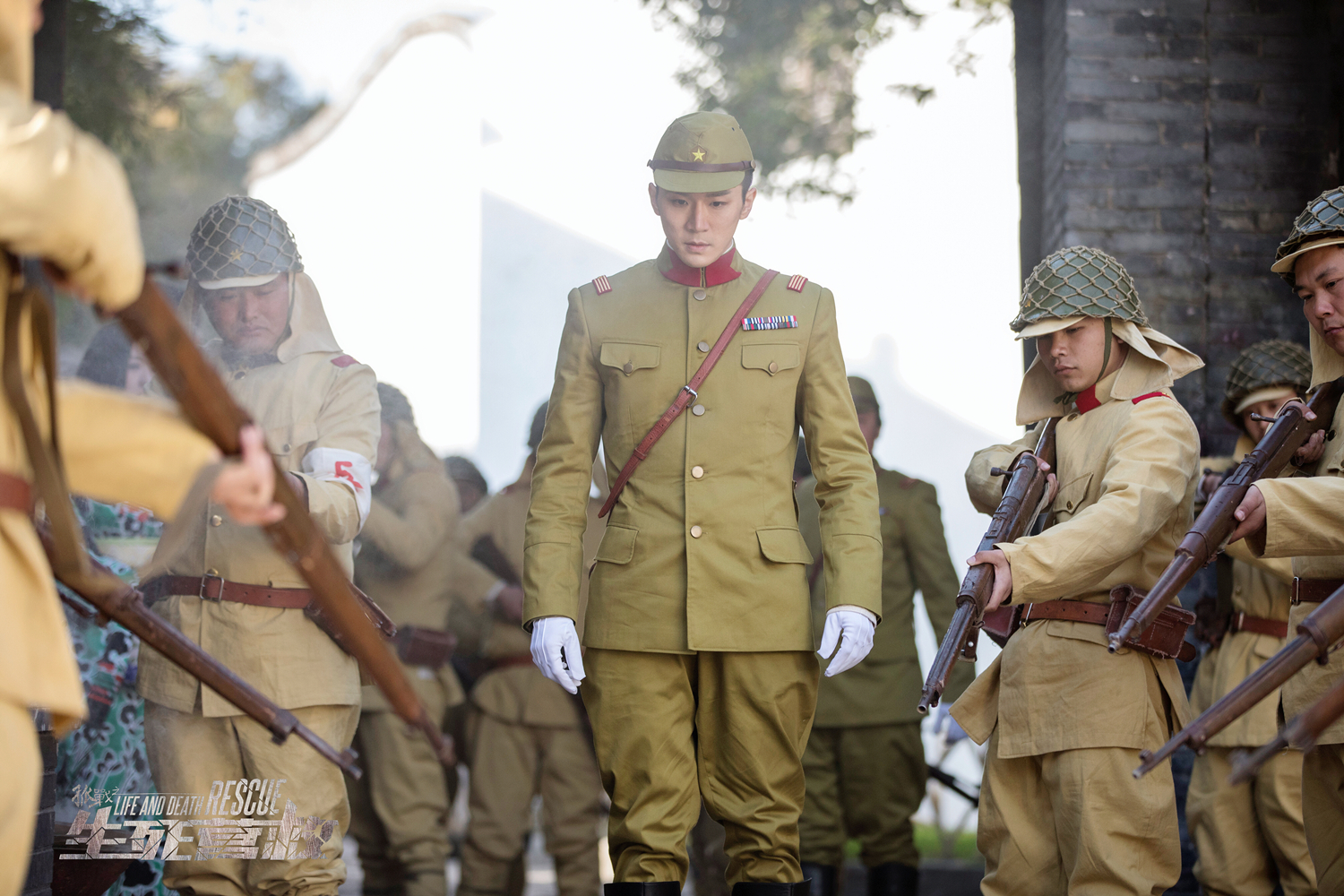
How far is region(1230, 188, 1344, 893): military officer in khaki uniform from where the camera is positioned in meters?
3.16

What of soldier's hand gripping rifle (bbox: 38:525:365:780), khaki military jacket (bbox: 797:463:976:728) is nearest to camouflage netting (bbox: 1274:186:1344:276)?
khaki military jacket (bbox: 797:463:976:728)

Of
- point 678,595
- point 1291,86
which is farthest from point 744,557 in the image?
point 1291,86

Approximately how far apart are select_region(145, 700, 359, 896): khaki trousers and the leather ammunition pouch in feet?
5.75

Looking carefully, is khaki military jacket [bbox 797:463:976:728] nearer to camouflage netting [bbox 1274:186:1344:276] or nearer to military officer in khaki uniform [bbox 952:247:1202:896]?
military officer in khaki uniform [bbox 952:247:1202:896]

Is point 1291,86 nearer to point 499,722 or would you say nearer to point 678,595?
point 678,595

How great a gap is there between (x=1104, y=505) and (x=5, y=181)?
2.60 m

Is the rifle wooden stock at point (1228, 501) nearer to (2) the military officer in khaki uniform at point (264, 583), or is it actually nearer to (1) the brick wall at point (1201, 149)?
(1) the brick wall at point (1201, 149)

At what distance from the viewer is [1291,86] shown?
5.12 m

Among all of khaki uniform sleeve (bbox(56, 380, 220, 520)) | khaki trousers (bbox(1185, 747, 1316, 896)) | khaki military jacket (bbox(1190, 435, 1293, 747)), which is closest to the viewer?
khaki uniform sleeve (bbox(56, 380, 220, 520))

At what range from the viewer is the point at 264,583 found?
11.7 ft

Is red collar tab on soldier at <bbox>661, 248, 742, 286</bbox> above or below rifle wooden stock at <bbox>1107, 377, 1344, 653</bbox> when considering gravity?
above

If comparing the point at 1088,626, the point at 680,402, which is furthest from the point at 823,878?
the point at 680,402

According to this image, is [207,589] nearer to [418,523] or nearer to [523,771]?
[418,523]

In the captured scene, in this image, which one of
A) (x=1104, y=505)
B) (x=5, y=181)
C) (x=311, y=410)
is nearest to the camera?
(x=5, y=181)
